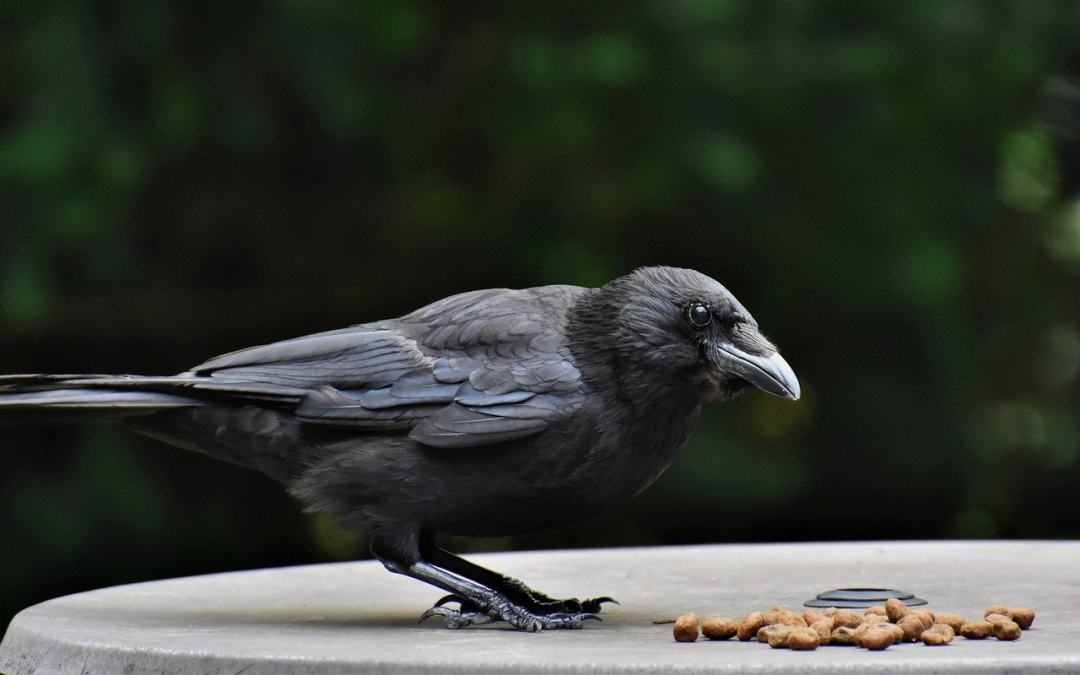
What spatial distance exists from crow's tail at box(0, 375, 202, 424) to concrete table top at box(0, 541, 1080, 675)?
40cm

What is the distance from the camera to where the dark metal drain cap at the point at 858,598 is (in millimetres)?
2996

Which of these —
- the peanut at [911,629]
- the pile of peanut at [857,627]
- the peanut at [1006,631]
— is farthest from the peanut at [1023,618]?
the peanut at [911,629]

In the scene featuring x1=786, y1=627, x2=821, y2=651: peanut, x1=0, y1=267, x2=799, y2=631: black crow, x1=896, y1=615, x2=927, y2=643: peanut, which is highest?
x1=0, y1=267, x2=799, y2=631: black crow

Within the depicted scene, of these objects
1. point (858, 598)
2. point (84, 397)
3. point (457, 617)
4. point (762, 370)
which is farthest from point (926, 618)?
point (84, 397)

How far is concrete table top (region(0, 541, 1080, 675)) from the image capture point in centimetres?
223

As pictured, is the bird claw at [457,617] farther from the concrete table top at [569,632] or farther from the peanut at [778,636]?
the peanut at [778,636]

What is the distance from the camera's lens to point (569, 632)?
9.26 feet

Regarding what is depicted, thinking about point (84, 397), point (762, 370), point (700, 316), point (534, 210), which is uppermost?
point (534, 210)

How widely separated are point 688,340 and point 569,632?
2.13 ft

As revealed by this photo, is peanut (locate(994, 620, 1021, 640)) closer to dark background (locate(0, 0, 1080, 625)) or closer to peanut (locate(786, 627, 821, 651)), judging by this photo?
peanut (locate(786, 627, 821, 651))

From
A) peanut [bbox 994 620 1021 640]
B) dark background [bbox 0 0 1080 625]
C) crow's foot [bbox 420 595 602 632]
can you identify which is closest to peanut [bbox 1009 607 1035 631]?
peanut [bbox 994 620 1021 640]

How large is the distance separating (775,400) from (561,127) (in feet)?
6.32

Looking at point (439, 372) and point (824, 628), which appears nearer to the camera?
point (824, 628)

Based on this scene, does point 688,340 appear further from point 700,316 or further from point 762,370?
point 762,370
